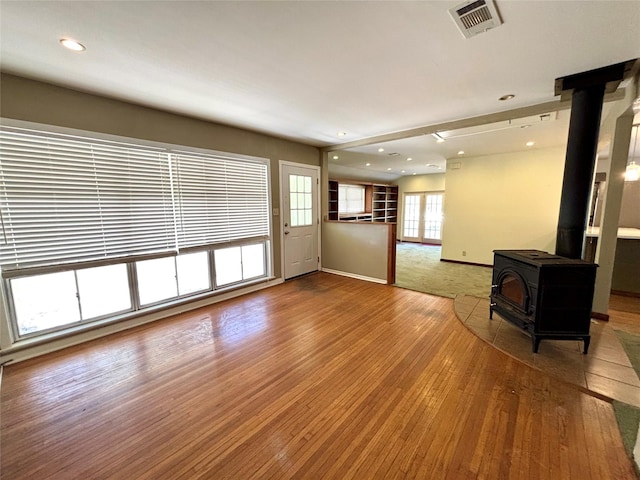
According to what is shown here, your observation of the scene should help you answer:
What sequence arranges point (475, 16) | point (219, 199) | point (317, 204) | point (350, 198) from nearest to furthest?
point (475, 16), point (219, 199), point (317, 204), point (350, 198)

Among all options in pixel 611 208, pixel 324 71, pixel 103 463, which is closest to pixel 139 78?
pixel 324 71

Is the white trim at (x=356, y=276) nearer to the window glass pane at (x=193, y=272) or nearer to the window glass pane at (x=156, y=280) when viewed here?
the window glass pane at (x=193, y=272)

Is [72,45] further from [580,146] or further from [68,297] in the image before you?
[580,146]

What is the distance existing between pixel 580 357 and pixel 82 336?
16.1ft

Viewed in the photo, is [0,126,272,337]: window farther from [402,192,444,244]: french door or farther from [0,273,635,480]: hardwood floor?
[402,192,444,244]: french door

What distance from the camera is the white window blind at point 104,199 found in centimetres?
235

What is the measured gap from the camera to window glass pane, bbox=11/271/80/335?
97.6 inches

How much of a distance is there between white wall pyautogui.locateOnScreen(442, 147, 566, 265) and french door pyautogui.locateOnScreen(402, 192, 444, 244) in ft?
9.10

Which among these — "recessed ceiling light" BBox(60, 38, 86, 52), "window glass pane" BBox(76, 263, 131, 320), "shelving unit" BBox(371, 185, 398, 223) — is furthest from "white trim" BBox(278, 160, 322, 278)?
"shelving unit" BBox(371, 185, 398, 223)

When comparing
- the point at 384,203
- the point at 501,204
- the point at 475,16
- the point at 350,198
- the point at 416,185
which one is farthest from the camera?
the point at 384,203

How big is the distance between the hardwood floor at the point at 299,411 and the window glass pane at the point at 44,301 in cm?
36

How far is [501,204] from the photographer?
18.2 ft

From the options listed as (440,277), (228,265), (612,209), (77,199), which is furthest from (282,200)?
(612,209)

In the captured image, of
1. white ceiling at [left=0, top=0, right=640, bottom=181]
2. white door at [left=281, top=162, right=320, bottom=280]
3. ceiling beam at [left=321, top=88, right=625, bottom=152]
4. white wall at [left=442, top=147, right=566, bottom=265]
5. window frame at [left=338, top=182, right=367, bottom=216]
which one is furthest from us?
window frame at [left=338, top=182, right=367, bottom=216]
